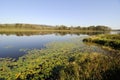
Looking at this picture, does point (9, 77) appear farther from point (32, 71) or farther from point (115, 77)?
point (115, 77)

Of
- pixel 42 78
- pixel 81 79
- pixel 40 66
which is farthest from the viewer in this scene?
pixel 40 66

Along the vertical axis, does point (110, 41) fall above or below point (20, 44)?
above

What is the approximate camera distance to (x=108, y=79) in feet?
23.9

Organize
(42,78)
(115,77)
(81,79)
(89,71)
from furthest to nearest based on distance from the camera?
(42,78), (89,71), (81,79), (115,77)

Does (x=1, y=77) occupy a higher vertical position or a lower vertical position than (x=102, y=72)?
lower

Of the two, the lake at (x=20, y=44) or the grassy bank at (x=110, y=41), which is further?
the grassy bank at (x=110, y=41)

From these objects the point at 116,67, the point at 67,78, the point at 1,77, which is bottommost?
the point at 1,77

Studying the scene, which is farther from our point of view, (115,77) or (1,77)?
(1,77)

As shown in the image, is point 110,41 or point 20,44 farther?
point 20,44

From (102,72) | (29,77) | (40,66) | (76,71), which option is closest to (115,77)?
(102,72)

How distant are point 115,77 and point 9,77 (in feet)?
24.9

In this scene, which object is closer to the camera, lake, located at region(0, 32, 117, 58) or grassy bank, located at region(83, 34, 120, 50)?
lake, located at region(0, 32, 117, 58)

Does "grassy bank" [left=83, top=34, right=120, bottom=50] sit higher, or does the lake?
"grassy bank" [left=83, top=34, right=120, bottom=50]

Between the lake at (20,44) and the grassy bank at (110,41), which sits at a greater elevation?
the grassy bank at (110,41)
